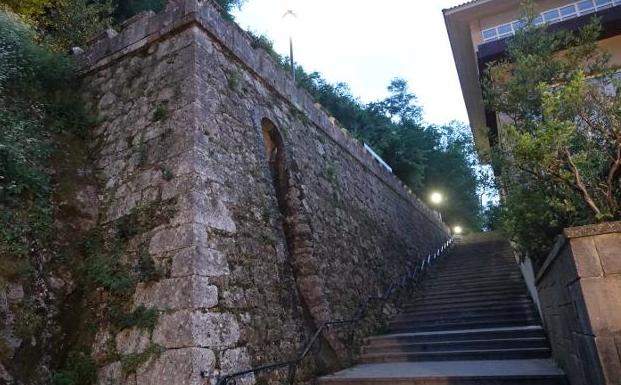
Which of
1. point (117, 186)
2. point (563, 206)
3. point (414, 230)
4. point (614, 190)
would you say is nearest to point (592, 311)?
point (563, 206)

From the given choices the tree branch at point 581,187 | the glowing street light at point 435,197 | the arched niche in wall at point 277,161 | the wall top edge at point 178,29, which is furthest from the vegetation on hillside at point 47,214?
the glowing street light at point 435,197

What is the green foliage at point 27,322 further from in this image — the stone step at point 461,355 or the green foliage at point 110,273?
the stone step at point 461,355

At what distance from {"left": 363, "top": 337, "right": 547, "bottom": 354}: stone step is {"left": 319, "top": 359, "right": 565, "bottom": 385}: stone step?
47cm

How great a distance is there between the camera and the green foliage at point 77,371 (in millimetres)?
3554

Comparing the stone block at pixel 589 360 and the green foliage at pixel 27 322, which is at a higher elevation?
the green foliage at pixel 27 322

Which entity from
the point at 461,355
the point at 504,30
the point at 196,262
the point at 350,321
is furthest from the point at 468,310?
the point at 504,30

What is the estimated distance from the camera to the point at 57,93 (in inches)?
227

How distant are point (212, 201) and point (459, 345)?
461 centimetres

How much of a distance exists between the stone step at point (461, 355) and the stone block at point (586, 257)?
3798mm

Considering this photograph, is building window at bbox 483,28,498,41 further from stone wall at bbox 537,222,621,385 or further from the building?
stone wall at bbox 537,222,621,385

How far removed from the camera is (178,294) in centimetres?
377

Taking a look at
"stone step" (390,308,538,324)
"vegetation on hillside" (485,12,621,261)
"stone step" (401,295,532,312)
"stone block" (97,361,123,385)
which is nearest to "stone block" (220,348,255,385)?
"stone block" (97,361,123,385)

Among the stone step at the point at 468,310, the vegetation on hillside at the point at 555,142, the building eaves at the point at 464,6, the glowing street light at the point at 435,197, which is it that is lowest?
the stone step at the point at 468,310

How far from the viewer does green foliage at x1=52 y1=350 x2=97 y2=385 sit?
11.7ft
